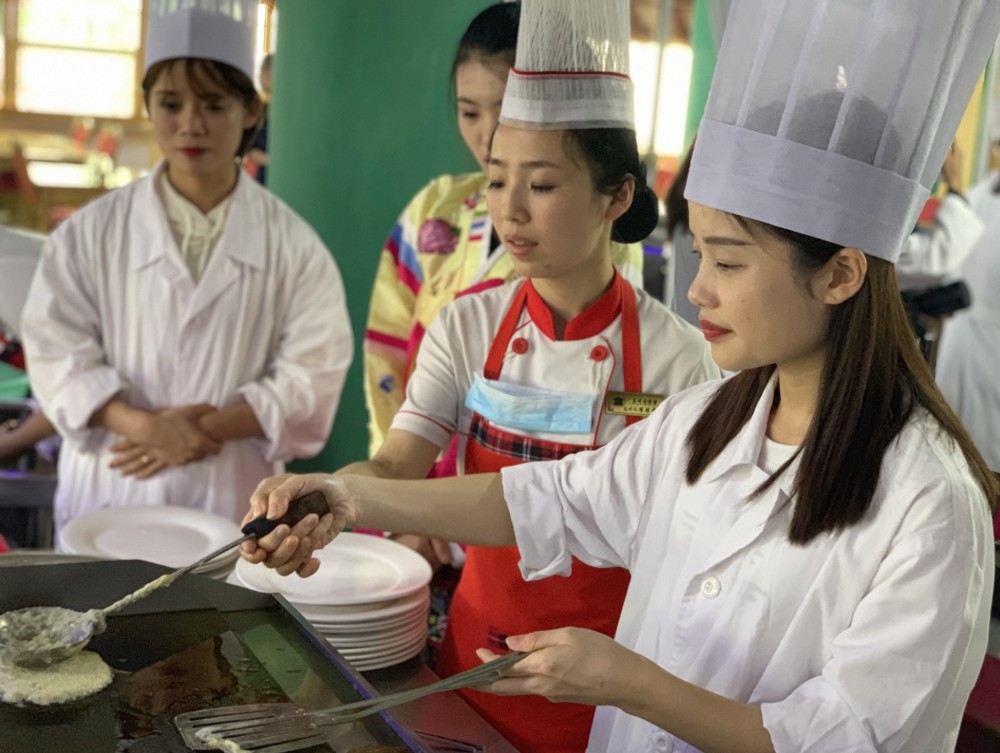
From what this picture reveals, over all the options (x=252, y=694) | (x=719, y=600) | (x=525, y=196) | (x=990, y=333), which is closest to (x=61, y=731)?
(x=252, y=694)

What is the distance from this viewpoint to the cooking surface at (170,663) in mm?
1034

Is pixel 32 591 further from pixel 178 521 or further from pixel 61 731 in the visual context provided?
pixel 178 521

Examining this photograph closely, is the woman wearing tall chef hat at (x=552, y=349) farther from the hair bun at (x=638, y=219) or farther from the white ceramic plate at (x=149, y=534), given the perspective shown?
the white ceramic plate at (x=149, y=534)

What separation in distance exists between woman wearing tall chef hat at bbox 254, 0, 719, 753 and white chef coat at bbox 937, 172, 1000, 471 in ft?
Result: 9.12

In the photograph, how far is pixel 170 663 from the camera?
1.17 meters

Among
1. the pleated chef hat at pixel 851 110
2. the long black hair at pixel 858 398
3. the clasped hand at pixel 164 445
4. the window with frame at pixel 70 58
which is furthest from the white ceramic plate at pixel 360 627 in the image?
the window with frame at pixel 70 58

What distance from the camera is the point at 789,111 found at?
107 cm

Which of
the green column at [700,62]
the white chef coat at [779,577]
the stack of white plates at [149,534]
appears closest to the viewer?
the white chef coat at [779,577]

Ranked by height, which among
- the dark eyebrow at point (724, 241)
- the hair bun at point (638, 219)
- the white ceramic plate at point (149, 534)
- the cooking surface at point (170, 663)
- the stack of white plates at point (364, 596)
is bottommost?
the white ceramic plate at point (149, 534)

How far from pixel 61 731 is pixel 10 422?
1.73 meters

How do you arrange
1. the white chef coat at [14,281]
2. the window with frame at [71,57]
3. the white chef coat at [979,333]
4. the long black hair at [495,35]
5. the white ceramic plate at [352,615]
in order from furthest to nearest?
the window with frame at [71,57], the white chef coat at [979,333], the white chef coat at [14,281], the long black hair at [495,35], the white ceramic plate at [352,615]

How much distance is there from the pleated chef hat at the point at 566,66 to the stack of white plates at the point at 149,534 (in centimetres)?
75

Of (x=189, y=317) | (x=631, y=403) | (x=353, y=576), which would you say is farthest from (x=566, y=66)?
(x=189, y=317)

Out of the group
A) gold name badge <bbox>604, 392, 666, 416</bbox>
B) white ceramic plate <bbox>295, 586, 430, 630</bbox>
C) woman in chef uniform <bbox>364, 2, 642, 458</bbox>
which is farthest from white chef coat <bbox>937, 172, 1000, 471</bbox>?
white ceramic plate <bbox>295, 586, 430, 630</bbox>
